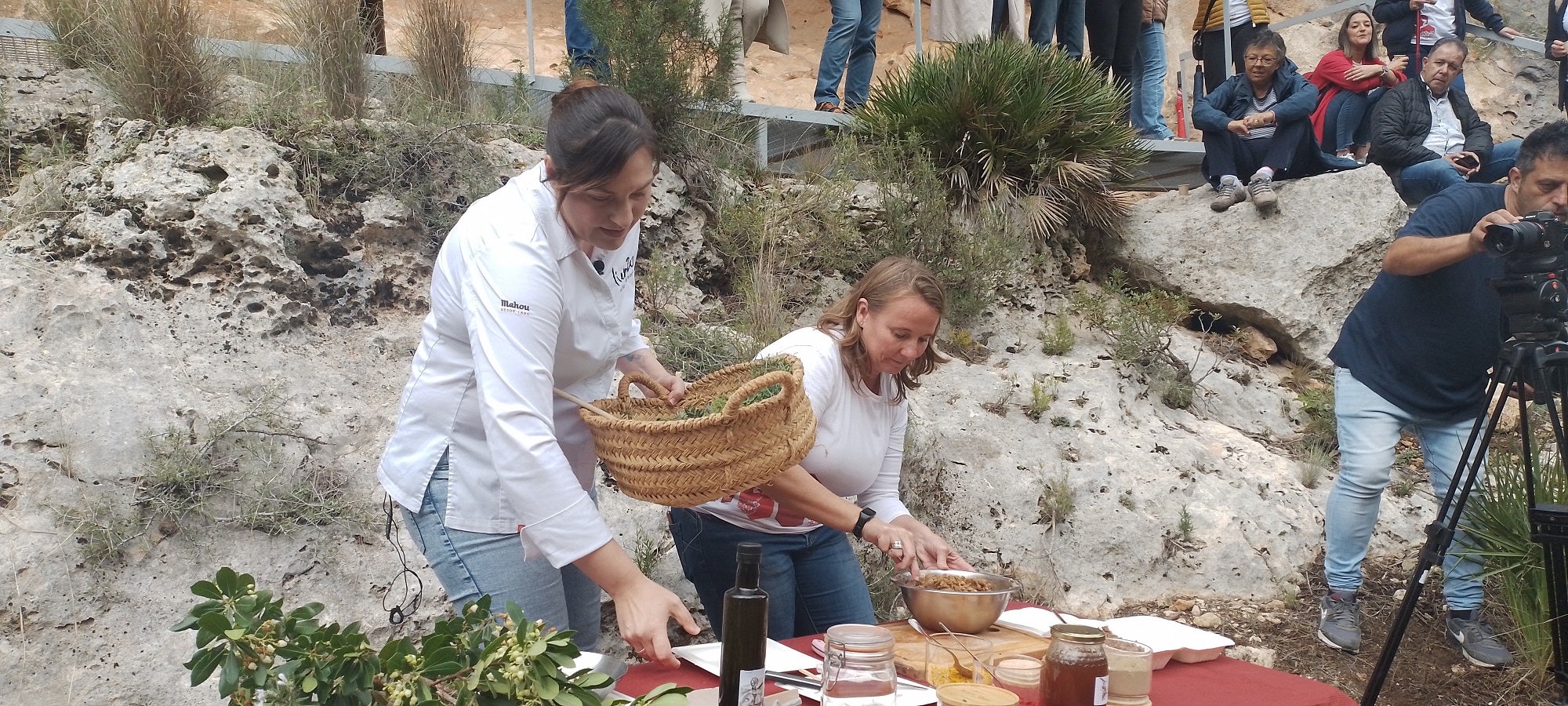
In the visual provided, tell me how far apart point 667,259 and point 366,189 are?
4.76ft

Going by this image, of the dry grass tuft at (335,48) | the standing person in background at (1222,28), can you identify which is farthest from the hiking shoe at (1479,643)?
the dry grass tuft at (335,48)

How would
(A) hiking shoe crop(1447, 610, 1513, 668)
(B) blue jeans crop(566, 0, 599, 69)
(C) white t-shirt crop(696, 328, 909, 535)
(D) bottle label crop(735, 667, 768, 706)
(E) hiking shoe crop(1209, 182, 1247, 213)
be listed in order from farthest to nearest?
(E) hiking shoe crop(1209, 182, 1247, 213) < (B) blue jeans crop(566, 0, 599, 69) < (A) hiking shoe crop(1447, 610, 1513, 668) < (C) white t-shirt crop(696, 328, 909, 535) < (D) bottle label crop(735, 667, 768, 706)

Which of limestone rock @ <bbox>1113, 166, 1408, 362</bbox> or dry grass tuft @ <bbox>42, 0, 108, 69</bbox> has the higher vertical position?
dry grass tuft @ <bbox>42, 0, 108, 69</bbox>

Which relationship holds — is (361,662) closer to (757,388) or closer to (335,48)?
(757,388)

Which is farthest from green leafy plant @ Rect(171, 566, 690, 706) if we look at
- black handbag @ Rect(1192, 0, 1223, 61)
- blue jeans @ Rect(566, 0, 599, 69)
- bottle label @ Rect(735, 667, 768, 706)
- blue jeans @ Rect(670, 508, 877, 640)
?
black handbag @ Rect(1192, 0, 1223, 61)

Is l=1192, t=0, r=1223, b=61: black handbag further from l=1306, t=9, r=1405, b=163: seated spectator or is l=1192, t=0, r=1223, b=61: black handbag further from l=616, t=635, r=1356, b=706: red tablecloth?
l=616, t=635, r=1356, b=706: red tablecloth

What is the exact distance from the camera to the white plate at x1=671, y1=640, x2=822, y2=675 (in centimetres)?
193

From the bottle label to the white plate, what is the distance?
0.27 metres

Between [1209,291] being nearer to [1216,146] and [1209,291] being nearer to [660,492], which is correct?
[1216,146]

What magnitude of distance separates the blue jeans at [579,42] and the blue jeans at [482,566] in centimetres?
426

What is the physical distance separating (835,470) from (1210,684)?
42.3 inches

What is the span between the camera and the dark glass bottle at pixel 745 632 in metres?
1.63

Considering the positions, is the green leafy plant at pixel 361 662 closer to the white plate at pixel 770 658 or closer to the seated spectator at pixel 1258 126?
the white plate at pixel 770 658

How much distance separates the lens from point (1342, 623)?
4.20m
